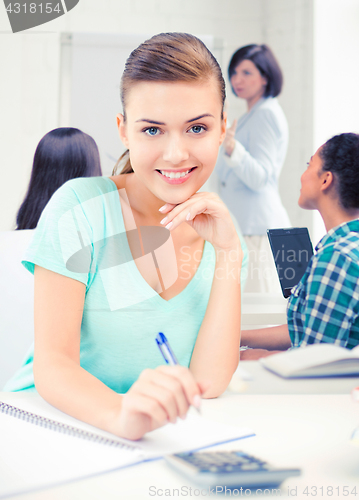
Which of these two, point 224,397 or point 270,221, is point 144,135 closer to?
point 224,397

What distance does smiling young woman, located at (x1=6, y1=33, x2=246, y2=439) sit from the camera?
0.46 m

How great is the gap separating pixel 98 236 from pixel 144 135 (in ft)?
0.43

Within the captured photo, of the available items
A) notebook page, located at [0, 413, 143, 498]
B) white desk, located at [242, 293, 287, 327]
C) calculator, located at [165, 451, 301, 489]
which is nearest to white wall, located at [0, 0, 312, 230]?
white desk, located at [242, 293, 287, 327]

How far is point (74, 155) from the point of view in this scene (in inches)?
36.8

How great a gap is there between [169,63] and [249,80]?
3.66 ft

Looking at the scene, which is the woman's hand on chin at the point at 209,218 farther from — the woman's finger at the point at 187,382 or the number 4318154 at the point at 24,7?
the number 4318154 at the point at 24,7

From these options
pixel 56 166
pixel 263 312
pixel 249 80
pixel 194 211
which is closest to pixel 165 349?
pixel 194 211

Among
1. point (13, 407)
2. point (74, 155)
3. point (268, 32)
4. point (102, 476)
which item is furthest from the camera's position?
point (268, 32)

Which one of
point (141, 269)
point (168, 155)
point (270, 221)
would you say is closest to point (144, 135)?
point (168, 155)

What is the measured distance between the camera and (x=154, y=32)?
1.96m

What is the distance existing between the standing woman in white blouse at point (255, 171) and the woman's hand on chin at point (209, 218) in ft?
2.36

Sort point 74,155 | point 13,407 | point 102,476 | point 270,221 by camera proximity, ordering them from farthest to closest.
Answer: point 270,221, point 74,155, point 13,407, point 102,476

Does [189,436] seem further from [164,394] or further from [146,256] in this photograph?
[146,256]

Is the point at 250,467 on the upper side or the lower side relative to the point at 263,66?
lower
